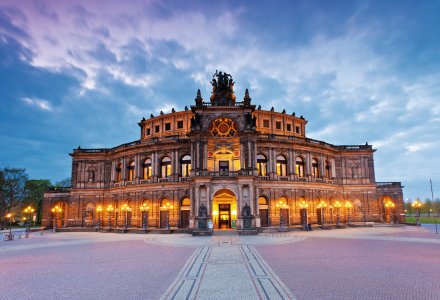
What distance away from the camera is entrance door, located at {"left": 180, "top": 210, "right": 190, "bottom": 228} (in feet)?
161

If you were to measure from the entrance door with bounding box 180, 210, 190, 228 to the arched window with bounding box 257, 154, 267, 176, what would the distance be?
538 inches

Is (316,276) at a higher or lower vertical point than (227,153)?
lower

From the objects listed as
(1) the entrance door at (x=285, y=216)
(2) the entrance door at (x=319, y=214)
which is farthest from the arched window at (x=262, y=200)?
(2) the entrance door at (x=319, y=214)

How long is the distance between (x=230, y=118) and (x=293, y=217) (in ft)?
63.5

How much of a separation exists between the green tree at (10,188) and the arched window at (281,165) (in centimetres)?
6238

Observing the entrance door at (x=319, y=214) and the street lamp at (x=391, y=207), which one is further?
the street lamp at (x=391, y=207)

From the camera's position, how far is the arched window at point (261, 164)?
167 ft

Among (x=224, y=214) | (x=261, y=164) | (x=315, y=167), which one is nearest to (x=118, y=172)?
(x=224, y=214)

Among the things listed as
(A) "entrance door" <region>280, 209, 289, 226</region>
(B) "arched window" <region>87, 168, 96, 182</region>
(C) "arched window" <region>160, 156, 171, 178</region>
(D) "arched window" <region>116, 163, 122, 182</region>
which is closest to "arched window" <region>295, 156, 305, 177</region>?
(A) "entrance door" <region>280, 209, 289, 226</region>

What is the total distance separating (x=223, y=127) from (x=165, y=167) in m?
12.9

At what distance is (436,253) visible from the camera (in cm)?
2302

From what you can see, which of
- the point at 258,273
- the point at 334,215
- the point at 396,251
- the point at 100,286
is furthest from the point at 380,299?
the point at 334,215

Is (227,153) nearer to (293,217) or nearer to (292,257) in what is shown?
(293,217)

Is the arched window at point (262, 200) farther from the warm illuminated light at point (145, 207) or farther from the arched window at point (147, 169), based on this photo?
the arched window at point (147, 169)
